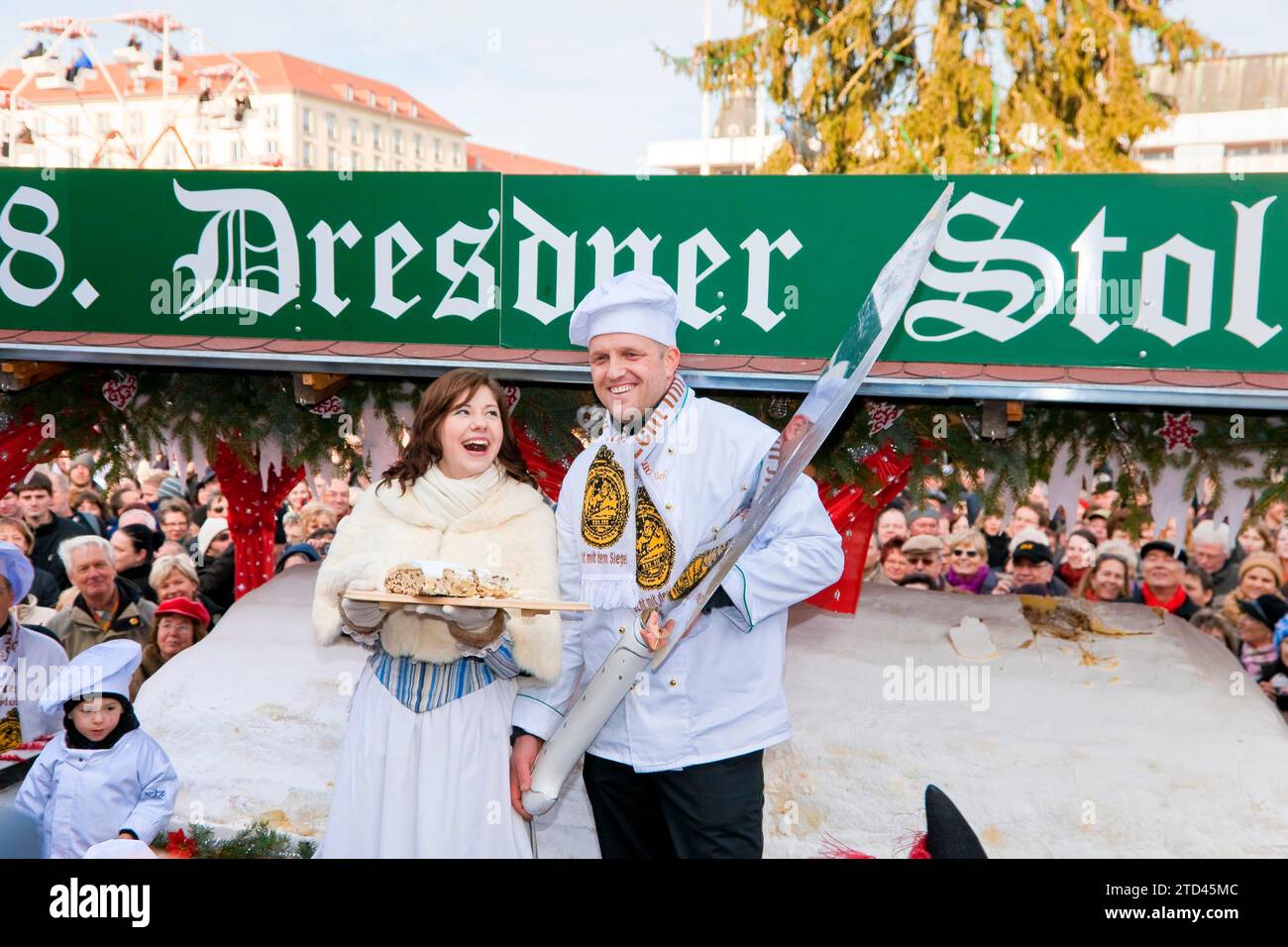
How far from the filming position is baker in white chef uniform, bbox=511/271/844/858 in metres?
2.96

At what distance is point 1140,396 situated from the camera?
387 centimetres

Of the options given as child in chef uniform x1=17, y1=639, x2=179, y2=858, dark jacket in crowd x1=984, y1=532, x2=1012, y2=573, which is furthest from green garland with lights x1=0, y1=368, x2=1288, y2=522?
dark jacket in crowd x1=984, y1=532, x2=1012, y2=573

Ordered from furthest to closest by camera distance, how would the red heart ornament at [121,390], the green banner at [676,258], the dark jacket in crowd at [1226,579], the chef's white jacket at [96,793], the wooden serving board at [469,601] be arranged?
the dark jacket in crowd at [1226,579] → the red heart ornament at [121,390] → the green banner at [676,258] → the chef's white jacket at [96,793] → the wooden serving board at [469,601]

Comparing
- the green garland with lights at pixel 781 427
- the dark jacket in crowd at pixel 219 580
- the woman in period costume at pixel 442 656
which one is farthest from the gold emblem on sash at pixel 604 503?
the dark jacket in crowd at pixel 219 580

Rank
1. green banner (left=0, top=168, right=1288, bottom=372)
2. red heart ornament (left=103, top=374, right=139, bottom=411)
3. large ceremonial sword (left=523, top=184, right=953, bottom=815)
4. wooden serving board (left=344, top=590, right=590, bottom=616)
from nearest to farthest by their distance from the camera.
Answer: wooden serving board (left=344, top=590, right=590, bottom=616) < large ceremonial sword (left=523, top=184, right=953, bottom=815) < green banner (left=0, top=168, right=1288, bottom=372) < red heart ornament (left=103, top=374, right=139, bottom=411)

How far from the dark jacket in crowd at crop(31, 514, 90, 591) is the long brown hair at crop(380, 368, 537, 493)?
5.20m

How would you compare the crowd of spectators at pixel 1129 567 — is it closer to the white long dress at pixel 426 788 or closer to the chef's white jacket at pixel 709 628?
the chef's white jacket at pixel 709 628

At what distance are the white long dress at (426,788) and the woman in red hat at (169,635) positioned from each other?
10.2ft

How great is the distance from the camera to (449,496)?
121 inches

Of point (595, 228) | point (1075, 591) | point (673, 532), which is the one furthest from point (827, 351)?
point (1075, 591)

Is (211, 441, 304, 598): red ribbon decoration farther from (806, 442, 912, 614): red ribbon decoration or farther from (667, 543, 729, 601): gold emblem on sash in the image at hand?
(667, 543, 729, 601): gold emblem on sash

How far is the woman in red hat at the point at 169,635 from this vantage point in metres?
5.69

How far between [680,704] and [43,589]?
223 inches

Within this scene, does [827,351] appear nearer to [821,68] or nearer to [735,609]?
[735,609]
